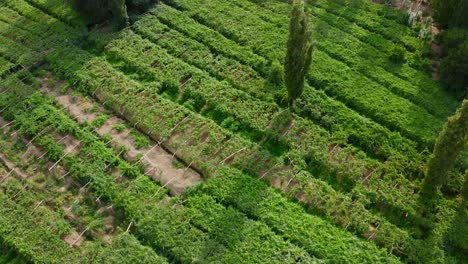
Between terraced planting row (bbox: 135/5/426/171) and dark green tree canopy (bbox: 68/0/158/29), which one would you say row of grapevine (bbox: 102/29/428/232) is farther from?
dark green tree canopy (bbox: 68/0/158/29)

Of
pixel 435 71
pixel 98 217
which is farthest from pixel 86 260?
pixel 435 71

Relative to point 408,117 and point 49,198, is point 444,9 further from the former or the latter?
point 49,198

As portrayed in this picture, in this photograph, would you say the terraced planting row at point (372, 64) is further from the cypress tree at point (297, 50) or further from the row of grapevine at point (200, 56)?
the cypress tree at point (297, 50)

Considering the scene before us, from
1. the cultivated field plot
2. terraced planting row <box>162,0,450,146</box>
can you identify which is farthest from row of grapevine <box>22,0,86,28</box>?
terraced planting row <box>162,0,450,146</box>

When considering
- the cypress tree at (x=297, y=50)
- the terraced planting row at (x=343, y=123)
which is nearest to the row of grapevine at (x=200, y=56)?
the terraced planting row at (x=343, y=123)

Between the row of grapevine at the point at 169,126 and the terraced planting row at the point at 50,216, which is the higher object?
the row of grapevine at the point at 169,126

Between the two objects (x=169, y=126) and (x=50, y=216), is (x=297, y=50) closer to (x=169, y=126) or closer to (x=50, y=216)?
(x=169, y=126)
